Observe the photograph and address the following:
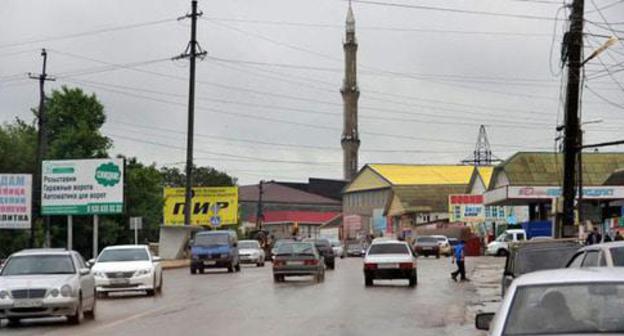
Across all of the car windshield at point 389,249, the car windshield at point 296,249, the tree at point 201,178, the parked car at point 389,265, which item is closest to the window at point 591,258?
the parked car at point 389,265

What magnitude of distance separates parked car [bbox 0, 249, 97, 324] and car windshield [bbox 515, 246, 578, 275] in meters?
8.62

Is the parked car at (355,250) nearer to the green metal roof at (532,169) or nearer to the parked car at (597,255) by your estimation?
the green metal roof at (532,169)

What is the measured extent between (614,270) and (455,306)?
751 inches

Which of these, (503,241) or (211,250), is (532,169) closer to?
(503,241)

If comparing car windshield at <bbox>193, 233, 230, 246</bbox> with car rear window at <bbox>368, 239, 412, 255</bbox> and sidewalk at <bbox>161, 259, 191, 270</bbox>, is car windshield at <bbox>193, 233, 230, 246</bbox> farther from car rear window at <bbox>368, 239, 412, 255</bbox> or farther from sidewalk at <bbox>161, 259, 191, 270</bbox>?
car rear window at <bbox>368, 239, 412, 255</bbox>

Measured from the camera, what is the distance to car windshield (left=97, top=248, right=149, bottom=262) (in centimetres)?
3203

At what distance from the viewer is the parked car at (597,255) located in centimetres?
1445

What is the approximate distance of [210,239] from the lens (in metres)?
49.3

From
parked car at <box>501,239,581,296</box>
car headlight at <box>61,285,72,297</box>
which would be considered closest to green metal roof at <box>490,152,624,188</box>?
parked car at <box>501,239,581,296</box>

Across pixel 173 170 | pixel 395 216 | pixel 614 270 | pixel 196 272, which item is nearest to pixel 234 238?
pixel 196 272

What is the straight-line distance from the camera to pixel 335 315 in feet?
76.5

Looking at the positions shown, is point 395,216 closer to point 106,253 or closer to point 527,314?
point 106,253

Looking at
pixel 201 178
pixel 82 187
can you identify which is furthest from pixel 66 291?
pixel 201 178

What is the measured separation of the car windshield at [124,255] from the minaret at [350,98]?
376ft
